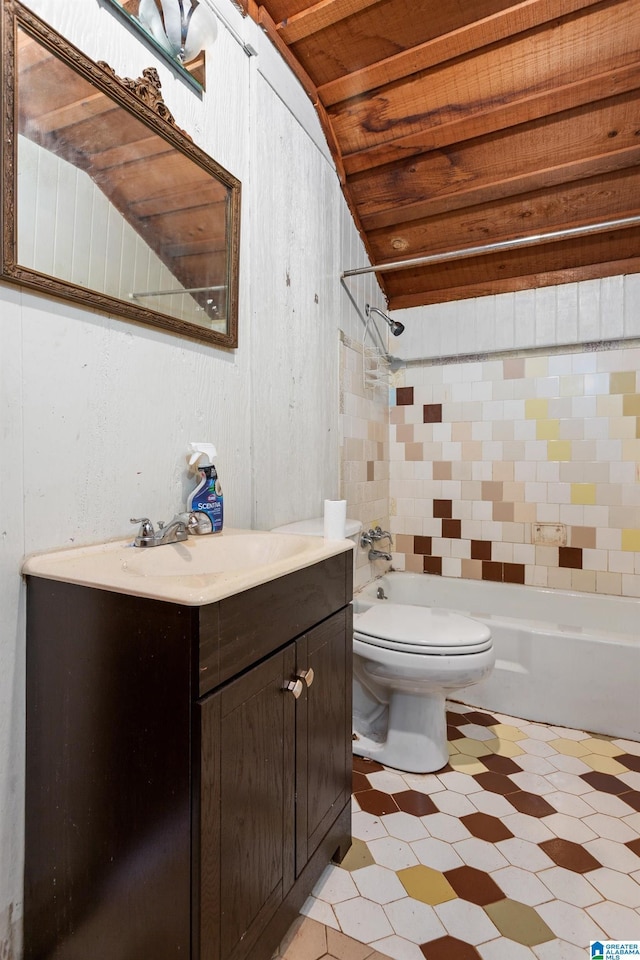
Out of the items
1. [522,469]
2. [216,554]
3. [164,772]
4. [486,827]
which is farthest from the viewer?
[522,469]

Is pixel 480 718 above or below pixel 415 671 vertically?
below

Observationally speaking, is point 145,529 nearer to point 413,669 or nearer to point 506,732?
point 413,669

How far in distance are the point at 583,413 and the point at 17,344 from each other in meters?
2.36

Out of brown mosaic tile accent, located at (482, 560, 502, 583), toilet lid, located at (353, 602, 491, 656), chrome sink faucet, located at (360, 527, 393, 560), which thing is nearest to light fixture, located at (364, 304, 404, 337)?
chrome sink faucet, located at (360, 527, 393, 560)

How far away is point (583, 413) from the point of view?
8.07 ft

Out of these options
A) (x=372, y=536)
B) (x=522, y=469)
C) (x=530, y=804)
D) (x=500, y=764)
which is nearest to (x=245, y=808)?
(x=530, y=804)

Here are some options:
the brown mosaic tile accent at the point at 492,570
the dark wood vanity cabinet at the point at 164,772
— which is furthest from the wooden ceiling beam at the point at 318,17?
the brown mosaic tile accent at the point at 492,570

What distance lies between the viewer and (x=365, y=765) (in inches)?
69.2

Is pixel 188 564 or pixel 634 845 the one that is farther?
pixel 634 845

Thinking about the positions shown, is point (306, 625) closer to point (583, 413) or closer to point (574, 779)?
point (574, 779)

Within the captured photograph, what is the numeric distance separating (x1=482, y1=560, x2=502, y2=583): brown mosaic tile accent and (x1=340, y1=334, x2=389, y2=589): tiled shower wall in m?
0.52

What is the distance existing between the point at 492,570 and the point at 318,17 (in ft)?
7.72

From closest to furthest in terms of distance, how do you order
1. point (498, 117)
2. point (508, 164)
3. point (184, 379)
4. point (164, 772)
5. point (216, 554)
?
1. point (164, 772)
2. point (216, 554)
3. point (184, 379)
4. point (498, 117)
5. point (508, 164)

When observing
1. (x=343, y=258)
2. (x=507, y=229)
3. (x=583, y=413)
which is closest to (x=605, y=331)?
(x=583, y=413)
